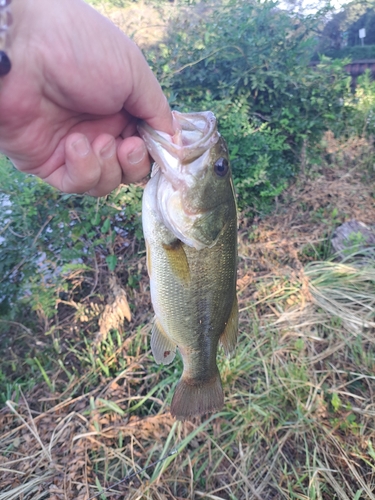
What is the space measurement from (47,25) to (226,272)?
1.10 meters

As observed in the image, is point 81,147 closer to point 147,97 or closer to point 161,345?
point 147,97

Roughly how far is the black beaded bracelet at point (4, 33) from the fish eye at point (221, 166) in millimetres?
777

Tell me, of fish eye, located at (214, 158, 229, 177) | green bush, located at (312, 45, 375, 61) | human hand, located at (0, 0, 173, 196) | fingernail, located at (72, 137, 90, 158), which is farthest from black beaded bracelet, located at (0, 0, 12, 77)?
green bush, located at (312, 45, 375, 61)

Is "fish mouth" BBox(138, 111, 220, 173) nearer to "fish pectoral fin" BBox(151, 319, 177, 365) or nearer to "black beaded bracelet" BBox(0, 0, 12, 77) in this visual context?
"black beaded bracelet" BBox(0, 0, 12, 77)

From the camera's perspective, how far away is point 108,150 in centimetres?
158

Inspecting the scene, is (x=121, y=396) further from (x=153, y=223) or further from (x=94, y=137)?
(x=94, y=137)

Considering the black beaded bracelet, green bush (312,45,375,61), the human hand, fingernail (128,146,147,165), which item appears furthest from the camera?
green bush (312,45,375,61)

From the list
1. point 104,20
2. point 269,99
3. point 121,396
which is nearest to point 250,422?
point 121,396

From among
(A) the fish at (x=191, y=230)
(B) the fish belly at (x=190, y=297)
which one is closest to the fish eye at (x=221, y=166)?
(A) the fish at (x=191, y=230)

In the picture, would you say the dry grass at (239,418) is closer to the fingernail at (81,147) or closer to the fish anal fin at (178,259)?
the fish anal fin at (178,259)

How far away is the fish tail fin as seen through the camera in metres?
1.76

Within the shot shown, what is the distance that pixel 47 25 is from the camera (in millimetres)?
1286

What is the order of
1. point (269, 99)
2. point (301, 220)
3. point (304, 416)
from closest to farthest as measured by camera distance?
point (304, 416)
point (301, 220)
point (269, 99)

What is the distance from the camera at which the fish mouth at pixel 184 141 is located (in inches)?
54.3
